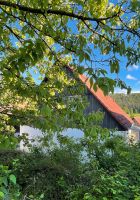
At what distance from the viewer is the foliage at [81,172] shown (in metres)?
5.77

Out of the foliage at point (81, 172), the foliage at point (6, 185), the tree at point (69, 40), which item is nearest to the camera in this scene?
the foliage at point (6, 185)

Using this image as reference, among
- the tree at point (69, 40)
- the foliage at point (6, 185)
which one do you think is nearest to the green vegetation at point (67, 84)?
the tree at point (69, 40)

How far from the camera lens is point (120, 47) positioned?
497 cm

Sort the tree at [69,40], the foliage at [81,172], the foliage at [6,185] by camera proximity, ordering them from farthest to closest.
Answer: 1. the foliage at [81,172]
2. the tree at [69,40]
3. the foliage at [6,185]

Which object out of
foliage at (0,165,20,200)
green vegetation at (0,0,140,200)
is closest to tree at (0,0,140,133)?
green vegetation at (0,0,140,200)

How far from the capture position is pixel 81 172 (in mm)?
6762

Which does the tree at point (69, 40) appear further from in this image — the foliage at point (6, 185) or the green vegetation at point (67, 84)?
the foliage at point (6, 185)

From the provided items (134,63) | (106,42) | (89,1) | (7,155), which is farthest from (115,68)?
(7,155)

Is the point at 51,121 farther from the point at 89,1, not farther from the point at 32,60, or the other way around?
the point at 89,1

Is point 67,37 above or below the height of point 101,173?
above

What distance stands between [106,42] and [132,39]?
461mm

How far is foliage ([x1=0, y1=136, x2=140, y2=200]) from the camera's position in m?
5.77

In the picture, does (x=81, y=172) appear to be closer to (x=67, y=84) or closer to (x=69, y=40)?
(x=67, y=84)

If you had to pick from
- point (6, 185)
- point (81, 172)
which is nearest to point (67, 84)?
point (81, 172)
